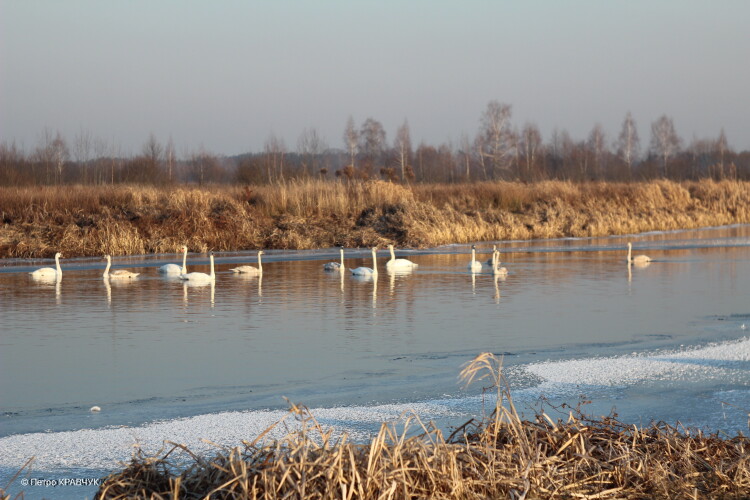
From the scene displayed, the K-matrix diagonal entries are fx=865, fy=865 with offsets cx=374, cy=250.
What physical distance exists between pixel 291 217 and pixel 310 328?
17.8 metres

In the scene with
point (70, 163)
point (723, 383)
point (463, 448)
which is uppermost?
point (70, 163)

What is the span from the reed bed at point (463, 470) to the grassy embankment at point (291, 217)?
2248cm

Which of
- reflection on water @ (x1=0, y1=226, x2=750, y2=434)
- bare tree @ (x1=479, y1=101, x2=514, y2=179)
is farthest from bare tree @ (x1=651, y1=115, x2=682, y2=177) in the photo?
reflection on water @ (x1=0, y1=226, x2=750, y2=434)

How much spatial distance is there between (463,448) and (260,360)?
16.9 ft

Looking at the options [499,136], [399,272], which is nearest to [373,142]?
[499,136]

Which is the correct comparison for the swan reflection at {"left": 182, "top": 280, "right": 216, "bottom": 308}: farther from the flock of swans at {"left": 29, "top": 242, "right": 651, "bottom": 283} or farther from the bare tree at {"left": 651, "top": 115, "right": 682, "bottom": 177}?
the bare tree at {"left": 651, "top": 115, "right": 682, "bottom": 177}

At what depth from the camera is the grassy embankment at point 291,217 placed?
2570 centimetres

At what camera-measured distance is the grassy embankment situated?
84.3 feet

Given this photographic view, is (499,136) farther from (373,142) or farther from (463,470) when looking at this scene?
(463,470)

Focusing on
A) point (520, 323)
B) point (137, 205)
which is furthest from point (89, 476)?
point (137, 205)

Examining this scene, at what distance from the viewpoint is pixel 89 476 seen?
4.91m

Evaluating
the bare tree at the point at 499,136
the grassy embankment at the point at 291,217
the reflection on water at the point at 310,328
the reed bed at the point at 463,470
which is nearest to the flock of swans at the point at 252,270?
the reflection on water at the point at 310,328

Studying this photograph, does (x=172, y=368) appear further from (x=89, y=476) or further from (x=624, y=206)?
(x=624, y=206)

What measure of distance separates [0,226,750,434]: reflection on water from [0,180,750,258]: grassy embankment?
21.0ft
